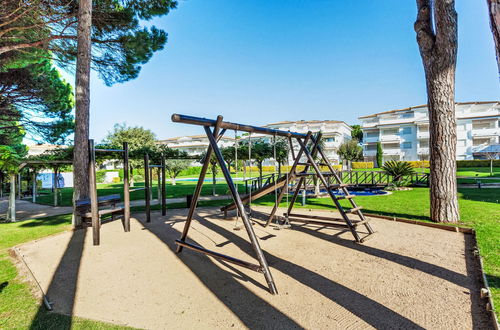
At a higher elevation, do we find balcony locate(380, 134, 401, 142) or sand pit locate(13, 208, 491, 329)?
balcony locate(380, 134, 401, 142)

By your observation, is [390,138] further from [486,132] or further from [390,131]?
[486,132]

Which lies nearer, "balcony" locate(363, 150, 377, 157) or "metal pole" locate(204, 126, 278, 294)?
"metal pole" locate(204, 126, 278, 294)

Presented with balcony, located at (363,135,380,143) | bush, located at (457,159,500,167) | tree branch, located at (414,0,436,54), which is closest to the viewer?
tree branch, located at (414,0,436,54)

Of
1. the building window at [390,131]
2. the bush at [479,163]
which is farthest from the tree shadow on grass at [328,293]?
the building window at [390,131]

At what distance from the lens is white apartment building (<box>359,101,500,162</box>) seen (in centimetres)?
3869

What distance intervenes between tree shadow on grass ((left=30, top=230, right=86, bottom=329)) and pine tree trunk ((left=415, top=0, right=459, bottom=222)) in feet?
22.4

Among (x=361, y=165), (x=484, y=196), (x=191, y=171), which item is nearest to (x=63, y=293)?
(x=484, y=196)

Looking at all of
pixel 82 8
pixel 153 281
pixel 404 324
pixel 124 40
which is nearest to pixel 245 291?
pixel 153 281

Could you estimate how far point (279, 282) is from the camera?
122 inches

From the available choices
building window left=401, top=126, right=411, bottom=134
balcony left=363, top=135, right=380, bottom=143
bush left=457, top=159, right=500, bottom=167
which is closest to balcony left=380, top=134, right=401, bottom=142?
building window left=401, top=126, right=411, bottom=134

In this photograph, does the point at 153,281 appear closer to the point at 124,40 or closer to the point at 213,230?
the point at 213,230

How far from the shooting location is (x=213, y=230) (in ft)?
19.2

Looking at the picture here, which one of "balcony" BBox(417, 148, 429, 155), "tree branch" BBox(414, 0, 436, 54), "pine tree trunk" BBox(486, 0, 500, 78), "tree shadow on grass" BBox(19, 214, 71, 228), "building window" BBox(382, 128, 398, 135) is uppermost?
"building window" BBox(382, 128, 398, 135)

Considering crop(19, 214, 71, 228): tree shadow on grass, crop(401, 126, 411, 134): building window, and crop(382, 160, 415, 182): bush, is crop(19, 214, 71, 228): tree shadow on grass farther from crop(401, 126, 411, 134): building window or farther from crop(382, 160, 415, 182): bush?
crop(401, 126, 411, 134): building window
